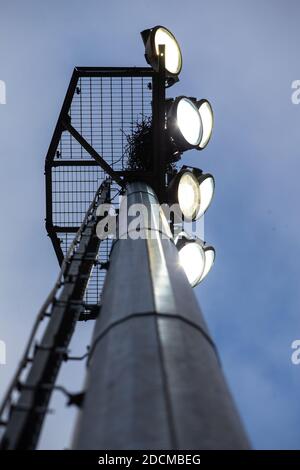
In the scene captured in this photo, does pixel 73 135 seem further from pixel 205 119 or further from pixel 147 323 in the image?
pixel 147 323

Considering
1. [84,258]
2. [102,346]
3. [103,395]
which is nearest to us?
[103,395]

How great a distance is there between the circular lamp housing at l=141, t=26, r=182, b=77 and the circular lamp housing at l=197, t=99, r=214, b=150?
690 millimetres

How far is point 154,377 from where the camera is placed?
272 cm

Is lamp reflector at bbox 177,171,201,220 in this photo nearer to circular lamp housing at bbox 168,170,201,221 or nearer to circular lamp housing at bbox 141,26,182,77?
circular lamp housing at bbox 168,170,201,221

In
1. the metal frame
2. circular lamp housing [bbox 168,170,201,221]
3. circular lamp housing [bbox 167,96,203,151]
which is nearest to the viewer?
circular lamp housing [bbox 168,170,201,221]

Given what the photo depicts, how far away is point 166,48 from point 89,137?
301cm


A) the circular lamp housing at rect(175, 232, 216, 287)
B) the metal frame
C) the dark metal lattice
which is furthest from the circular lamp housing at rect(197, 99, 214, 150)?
the dark metal lattice

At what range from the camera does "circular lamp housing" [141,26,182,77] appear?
6934 mm

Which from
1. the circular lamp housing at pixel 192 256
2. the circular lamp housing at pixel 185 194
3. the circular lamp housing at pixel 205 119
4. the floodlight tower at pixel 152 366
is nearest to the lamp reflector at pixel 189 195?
the circular lamp housing at pixel 185 194

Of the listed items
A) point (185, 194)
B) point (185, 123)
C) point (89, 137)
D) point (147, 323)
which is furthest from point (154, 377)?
point (89, 137)
